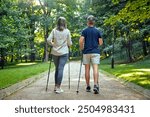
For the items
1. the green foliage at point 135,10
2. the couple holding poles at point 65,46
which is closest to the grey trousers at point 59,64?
the couple holding poles at point 65,46

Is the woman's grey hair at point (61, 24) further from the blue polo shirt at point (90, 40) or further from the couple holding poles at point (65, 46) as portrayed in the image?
the blue polo shirt at point (90, 40)

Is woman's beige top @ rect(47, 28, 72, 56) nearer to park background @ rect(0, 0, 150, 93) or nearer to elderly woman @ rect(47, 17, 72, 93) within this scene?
elderly woman @ rect(47, 17, 72, 93)

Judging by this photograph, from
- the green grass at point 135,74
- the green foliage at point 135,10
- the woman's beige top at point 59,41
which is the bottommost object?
the green grass at point 135,74

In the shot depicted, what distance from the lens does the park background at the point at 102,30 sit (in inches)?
587

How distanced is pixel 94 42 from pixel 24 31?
92.6 ft

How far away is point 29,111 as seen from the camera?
18.8 feet

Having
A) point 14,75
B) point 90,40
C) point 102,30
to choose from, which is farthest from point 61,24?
point 102,30

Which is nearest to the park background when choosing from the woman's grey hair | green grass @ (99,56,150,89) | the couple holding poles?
green grass @ (99,56,150,89)

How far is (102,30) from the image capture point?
31.3m

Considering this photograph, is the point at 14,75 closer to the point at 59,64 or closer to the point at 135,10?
the point at 135,10

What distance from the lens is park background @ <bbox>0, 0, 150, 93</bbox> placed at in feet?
49.0

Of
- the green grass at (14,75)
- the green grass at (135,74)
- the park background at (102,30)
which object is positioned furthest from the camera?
the park background at (102,30)

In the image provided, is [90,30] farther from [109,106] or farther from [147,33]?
[147,33]

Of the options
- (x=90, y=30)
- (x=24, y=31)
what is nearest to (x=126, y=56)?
Result: (x=24, y=31)
